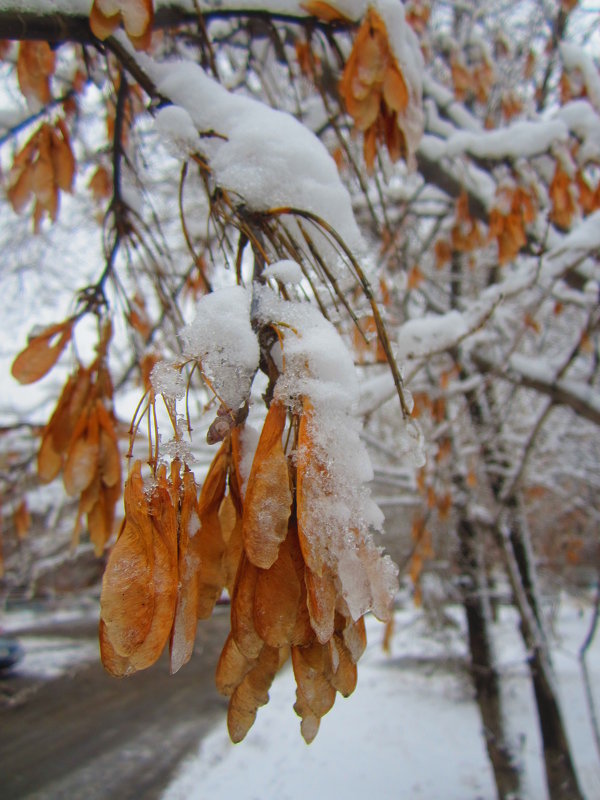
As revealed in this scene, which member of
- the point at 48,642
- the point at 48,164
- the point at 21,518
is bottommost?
the point at 48,642

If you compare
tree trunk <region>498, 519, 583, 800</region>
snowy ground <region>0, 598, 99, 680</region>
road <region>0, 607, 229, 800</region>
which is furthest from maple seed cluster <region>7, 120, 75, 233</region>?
snowy ground <region>0, 598, 99, 680</region>

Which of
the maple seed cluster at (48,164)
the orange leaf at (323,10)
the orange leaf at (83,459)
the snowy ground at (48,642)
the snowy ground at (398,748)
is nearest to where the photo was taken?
the orange leaf at (83,459)

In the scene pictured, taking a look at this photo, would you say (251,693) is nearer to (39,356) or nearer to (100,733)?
(39,356)

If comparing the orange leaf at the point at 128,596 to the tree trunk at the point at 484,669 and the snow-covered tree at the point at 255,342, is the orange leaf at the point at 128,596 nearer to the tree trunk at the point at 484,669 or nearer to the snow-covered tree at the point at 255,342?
the snow-covered tree at the point at 255,342

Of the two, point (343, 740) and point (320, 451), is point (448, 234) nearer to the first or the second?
point (320, 451)

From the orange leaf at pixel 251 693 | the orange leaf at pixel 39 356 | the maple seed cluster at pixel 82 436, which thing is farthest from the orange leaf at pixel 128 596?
the orange leaf at pixel 39 356

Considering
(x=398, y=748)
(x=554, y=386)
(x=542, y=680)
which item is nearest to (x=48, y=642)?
(x=398, y=748)

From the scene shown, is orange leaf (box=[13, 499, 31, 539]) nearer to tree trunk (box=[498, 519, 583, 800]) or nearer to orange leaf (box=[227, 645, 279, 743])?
orange leaf (box=[227, 645, 279, 743])
